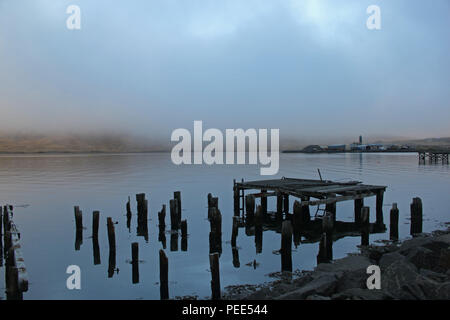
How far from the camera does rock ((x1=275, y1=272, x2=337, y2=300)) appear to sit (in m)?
8.88

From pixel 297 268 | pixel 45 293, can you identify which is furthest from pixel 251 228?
pixel 45 293

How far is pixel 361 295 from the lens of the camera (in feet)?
28.0

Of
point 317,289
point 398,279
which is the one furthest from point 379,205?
point 317,289

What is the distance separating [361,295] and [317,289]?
114 centimetres

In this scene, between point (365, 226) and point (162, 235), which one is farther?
point (162, 235)

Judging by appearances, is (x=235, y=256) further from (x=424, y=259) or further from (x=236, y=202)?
(x=236, y=202)

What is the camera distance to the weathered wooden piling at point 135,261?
545 inches

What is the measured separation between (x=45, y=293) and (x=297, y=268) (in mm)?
9928

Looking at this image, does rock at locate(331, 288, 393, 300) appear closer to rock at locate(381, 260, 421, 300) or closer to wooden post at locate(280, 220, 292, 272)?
rock at locate(381, 260, 421, 300)

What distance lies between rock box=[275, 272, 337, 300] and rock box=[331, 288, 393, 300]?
480 millimetres

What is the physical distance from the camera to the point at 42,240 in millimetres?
21500

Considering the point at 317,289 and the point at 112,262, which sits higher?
the point at 317,289
